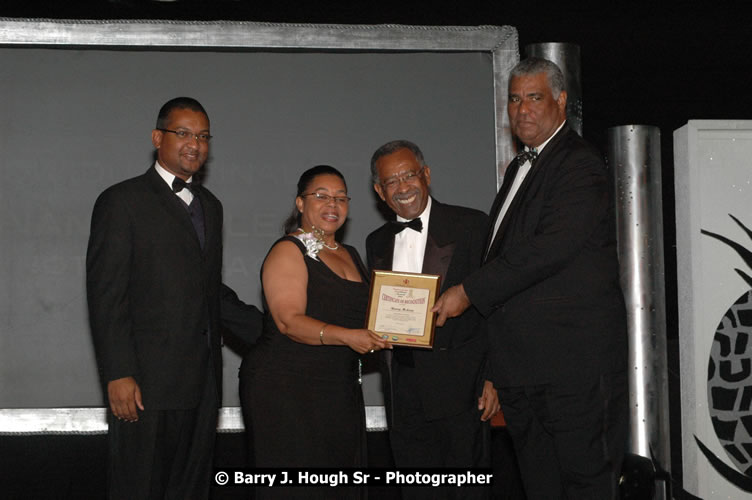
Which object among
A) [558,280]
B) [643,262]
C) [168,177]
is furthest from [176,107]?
[643,262]

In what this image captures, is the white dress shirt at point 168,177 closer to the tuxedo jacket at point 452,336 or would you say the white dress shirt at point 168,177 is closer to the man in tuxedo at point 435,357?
the man in tuxedo at point 435,357

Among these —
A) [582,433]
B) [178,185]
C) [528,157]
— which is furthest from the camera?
[178,185]

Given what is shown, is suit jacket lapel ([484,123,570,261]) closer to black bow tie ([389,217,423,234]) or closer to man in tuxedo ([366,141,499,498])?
man in tuxedo ([366,141,499,498])

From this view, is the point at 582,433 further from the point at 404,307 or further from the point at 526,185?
the point at 526,185

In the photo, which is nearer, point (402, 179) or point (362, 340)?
point (362, 340)

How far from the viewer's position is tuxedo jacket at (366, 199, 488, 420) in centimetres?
369

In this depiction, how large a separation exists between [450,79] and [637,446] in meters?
2.99

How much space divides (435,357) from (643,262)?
6.51 feet

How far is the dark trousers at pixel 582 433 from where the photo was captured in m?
3.29

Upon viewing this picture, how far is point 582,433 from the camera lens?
329 cm

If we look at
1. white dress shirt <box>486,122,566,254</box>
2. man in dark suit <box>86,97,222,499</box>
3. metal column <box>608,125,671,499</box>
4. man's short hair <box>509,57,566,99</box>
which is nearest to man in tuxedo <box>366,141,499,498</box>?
white dress shirt <box>486,122,566,254</box>

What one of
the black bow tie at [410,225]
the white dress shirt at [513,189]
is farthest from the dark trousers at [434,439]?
the white dress shirt at [513,189]

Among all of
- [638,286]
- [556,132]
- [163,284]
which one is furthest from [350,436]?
[638,286]

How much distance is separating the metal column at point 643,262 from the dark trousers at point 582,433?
5.96 feet
